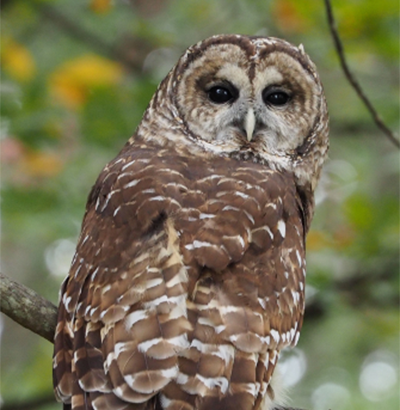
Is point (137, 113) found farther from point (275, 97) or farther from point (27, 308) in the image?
point (27, 308)

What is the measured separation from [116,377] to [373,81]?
4.63 meters

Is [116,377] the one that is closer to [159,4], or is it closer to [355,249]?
[355,249]

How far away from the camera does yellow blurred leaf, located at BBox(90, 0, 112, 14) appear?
5.83 m

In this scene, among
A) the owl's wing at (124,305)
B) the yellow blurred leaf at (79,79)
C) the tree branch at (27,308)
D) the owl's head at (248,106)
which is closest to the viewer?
the owl's wing at (124,305)

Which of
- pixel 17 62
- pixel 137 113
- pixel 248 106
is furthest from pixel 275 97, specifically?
pixel 17 62

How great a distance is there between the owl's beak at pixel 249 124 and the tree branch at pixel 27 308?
5.08 feet

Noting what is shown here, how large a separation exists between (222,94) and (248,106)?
205 mm

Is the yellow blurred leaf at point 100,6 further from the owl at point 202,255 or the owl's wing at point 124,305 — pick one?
the owl's wing at point 124,305

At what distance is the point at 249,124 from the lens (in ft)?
14.3

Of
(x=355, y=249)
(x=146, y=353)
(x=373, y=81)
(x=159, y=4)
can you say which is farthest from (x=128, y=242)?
(x=159, y=4)

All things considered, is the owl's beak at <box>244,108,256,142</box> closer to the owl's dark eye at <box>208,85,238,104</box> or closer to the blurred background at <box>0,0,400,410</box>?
the owl's dark eye at <box>208,85,238,104</box>

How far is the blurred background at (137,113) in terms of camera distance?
531 cm

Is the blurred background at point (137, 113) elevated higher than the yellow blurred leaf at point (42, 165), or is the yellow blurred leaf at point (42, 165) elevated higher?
the blurred background at point (137, 113)

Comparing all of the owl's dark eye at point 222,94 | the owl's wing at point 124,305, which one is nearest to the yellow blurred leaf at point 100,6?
the owl's dark eye at point 222,94
